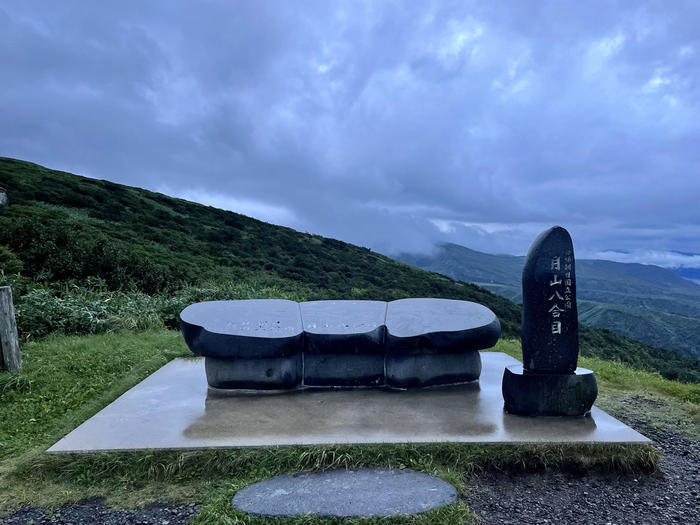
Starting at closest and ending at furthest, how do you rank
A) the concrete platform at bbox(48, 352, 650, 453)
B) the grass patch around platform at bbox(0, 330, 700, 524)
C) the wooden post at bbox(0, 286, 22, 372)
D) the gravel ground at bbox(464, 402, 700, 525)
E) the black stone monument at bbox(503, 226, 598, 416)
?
the gravel ground at bbox(464, 402, 700, 525), the grass patch around platform at bbox(0, 330, 700, 524), the concrete platform at bbox(48, 352, 650, 453), the black stone monument at bbox(503, 226, 598, 416), the wooden post at bbox(0, 286, 22, 372)

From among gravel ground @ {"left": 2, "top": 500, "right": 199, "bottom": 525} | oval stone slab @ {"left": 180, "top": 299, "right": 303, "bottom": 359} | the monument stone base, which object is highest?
oval stone slab @ {"left": 180, "top": 299, "right": 303, "bottom": 359}

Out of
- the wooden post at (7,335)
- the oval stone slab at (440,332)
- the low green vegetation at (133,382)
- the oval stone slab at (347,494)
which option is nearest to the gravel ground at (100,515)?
the low green vegetation at (133,382)

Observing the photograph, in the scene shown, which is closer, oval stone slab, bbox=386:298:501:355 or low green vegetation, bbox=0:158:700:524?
low green vegetation, bbox=0:158:700:524

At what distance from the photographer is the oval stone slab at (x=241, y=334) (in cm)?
545

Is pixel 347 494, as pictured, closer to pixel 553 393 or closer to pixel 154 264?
pixel 553 393

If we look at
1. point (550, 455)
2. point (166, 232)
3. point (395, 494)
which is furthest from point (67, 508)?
point (166, 232)

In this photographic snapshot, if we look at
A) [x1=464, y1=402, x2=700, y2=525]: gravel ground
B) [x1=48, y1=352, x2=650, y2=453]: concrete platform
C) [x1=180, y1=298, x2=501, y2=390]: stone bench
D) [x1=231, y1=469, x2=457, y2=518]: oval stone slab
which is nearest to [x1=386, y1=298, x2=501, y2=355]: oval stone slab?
[x1=180, y1=298, x2=501, y2=390]: stone bench

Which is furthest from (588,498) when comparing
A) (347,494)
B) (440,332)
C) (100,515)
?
(100,515)

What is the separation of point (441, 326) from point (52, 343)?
620cm

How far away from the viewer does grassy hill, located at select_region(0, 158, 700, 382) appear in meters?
9.73

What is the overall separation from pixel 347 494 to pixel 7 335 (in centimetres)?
518

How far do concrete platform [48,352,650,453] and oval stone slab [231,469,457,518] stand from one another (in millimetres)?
410

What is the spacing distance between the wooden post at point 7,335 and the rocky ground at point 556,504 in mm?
3404

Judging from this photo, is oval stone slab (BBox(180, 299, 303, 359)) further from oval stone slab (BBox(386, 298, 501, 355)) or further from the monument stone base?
the monument stone base
